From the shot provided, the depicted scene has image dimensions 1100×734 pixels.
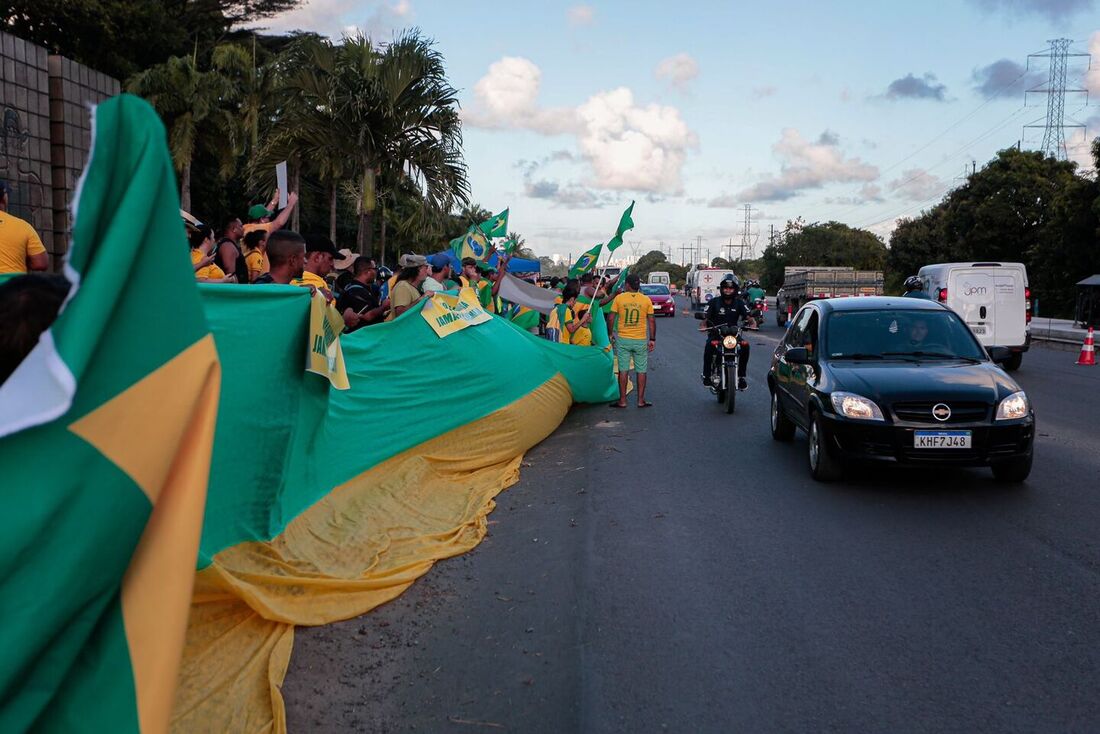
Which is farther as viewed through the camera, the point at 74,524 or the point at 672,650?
the point at 672,650

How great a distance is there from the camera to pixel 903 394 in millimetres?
7812

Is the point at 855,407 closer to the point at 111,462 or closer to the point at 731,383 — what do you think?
the point at 731,383

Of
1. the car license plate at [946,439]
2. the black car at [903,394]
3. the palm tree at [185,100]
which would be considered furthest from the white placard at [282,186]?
the palm tree at [185,100]

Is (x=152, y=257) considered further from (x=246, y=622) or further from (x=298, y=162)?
(x=298, y=162)

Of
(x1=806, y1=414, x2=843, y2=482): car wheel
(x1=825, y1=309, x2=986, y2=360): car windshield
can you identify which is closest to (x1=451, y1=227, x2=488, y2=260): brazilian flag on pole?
(x1=825, y1=309, x2=986, y2=360): car windshield

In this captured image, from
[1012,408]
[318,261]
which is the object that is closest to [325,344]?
[318,261]

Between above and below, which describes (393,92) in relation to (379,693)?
above

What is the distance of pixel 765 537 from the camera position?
6.65m

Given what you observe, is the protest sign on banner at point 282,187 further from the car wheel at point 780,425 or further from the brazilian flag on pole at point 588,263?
the brazilian flag on pole at point 588,263

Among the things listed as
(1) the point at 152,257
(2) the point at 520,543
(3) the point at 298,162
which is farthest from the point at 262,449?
(3) the point at 298,162

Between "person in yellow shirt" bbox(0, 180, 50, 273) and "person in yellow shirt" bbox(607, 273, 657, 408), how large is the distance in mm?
8193

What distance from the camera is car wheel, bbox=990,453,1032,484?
7977mm

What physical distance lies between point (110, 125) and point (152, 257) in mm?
300

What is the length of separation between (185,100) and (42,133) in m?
26.7
